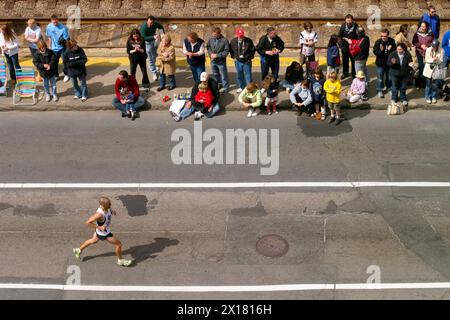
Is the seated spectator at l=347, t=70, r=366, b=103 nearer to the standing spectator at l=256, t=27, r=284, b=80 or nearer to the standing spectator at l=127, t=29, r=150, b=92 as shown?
the standing spectator at l=256, t=27, r=284, b=80

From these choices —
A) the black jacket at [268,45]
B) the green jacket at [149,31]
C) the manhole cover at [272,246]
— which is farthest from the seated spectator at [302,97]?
the manhole cover at [272,246]

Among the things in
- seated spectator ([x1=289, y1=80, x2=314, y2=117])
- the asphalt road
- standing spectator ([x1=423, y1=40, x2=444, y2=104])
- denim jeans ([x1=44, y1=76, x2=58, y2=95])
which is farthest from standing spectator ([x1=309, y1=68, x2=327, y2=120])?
denim jeans ([x1=44, y1=76, x2=58, y2=95])

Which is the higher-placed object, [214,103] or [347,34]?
[347,34]

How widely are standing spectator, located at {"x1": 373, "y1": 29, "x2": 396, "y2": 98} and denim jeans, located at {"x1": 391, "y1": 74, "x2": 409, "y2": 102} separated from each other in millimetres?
489

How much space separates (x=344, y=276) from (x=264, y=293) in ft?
4.76

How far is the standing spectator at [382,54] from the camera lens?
15797 mm

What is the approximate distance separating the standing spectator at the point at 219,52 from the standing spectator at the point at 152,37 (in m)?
1.62

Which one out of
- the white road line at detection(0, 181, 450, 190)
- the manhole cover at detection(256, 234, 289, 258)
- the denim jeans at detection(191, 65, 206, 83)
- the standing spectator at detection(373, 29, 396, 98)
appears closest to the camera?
the manhole cover at detection(256, 234, 289, 258)

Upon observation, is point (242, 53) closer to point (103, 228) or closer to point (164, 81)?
point (164, 81)

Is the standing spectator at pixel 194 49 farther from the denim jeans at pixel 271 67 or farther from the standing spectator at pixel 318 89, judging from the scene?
the standing spectator at pixel 318 89

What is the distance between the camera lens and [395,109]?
51.3 feet

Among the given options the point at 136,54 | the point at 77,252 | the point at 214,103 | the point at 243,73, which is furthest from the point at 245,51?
the point at 77,252

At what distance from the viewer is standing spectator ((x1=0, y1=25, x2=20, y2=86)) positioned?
54.9 ft

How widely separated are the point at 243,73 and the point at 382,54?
141 inches
